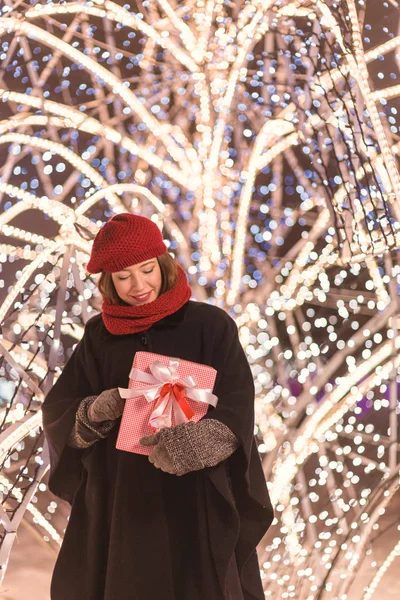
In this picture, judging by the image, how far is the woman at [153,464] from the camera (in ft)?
3.86

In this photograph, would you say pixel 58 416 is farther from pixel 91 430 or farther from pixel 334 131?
pixel 334 131

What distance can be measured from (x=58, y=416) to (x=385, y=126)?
114 cm

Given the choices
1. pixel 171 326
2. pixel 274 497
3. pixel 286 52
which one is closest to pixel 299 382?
pixel 274 497

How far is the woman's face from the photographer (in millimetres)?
1206

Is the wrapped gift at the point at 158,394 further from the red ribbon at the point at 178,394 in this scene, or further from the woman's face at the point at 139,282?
the woman's face at the point at 139,282

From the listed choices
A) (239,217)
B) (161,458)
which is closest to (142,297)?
(161,458)

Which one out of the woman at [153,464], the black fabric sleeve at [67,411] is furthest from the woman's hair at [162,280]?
the black fabric sleeve at [67,411]

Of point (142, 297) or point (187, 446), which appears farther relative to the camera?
point (142, 297)

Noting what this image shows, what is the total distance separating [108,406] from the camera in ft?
3.88

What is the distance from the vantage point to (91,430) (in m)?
1.23

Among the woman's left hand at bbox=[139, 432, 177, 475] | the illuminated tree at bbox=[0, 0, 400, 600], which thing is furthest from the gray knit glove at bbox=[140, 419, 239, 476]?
the illuminated tree at bbox=[0, 0, 400, 600]

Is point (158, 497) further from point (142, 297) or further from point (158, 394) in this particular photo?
point (142, 297)

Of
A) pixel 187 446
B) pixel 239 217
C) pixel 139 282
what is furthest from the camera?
pixel 239 217

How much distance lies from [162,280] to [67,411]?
0.29 metres
